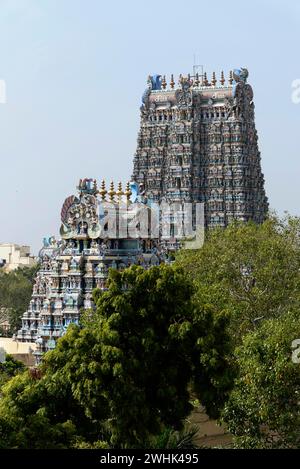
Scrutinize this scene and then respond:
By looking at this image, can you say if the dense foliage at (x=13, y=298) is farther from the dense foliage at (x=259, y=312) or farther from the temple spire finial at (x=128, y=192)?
the dense foliage at (x=259, y=312)

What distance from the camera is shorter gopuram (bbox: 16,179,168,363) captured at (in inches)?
1569

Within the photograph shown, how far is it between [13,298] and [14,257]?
3589 centimetres

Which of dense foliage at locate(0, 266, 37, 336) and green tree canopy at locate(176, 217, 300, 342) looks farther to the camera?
dense foliage at locate(0, 266, 37, 336)

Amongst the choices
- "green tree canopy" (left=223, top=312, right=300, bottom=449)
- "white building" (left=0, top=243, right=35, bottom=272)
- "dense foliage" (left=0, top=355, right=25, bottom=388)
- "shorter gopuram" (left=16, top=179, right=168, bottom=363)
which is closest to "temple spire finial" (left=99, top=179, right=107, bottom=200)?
"shorter gopuram" (left=16, top=179, right=168, bottom=363)

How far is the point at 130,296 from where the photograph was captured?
71.9 ft

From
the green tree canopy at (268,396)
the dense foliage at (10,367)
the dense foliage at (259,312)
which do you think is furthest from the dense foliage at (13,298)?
the green tree canopy at (268,396)

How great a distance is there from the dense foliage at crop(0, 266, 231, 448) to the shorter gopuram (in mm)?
17121

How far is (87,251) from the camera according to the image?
40.5 m

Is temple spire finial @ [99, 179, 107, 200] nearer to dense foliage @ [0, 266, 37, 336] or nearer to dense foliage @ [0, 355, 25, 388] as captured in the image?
dense foliage @ [0, 355, 25, 388]

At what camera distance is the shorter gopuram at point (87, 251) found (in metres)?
39.8

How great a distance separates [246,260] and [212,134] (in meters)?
32.1

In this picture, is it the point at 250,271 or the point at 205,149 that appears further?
the point at 205,149

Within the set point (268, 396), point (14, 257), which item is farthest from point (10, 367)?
point (14, 257)

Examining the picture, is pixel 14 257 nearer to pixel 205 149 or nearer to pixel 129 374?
pixel 205 149
